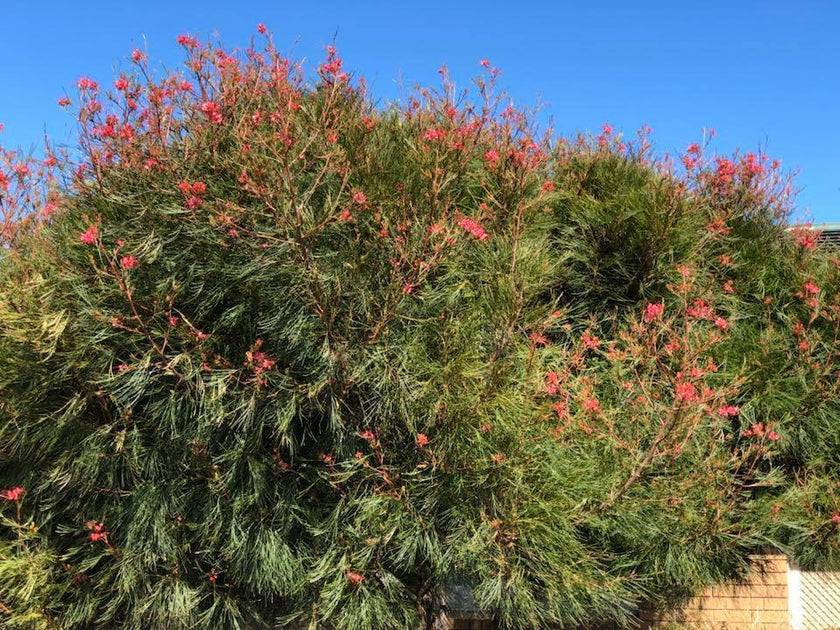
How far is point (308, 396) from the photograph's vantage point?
4.35 metres

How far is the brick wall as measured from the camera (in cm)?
653

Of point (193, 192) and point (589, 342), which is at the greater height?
point (193, 192)

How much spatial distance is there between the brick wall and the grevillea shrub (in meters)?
1.55

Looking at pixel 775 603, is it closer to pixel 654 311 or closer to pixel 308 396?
pixel 654 311

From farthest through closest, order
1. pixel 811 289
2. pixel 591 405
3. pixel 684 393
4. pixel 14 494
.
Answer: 1. pixel 811 289
2. pixel 14 494
3. pixel 591 405
4. pixel 684 393

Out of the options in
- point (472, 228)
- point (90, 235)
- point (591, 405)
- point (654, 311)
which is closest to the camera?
point (90, 235)

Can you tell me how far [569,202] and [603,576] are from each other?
303 centimetres

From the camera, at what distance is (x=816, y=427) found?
5.73 metres

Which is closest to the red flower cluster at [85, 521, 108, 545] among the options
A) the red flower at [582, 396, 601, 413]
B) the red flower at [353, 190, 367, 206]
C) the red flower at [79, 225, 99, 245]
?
the red flower at [79, 225, 99, 245]

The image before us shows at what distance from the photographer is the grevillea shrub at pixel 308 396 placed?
14.3ft

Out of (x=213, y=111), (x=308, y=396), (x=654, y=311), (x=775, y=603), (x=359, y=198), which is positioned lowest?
(x=775, y=603)

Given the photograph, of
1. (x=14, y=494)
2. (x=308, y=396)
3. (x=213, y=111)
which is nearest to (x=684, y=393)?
(x=308, y=396)

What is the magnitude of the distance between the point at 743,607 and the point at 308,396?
491 centimetres

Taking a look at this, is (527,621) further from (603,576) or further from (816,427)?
(816,427)
